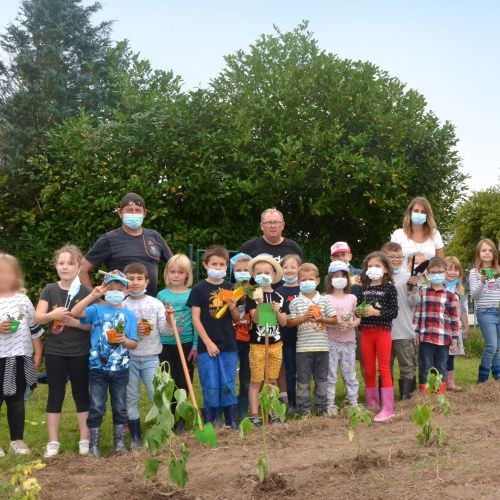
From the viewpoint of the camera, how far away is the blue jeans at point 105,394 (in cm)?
533

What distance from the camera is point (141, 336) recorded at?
223 inches

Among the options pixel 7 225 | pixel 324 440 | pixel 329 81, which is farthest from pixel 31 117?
pixel 324 440

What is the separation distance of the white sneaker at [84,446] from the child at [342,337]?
2.10 meters

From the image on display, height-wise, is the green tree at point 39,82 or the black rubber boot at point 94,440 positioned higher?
the green tree at point 39,82

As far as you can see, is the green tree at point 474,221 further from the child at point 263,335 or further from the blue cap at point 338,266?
the child at point 263,335

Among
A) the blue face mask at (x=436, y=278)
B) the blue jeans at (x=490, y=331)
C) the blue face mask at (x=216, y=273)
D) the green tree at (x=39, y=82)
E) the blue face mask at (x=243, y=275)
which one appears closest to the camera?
the blue face mask at (x=216, y=273)

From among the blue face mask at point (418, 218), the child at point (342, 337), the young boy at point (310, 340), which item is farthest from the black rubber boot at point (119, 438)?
the blue face mask at point (418, 218)

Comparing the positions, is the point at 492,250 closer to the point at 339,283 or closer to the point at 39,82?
the point at 339,283

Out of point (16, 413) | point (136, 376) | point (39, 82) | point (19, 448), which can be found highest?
point (39, 82)

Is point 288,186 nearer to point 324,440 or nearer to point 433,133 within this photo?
point 433,133

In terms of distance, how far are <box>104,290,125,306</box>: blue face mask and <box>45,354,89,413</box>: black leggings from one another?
0.47 m

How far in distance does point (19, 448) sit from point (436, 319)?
383 centimetres

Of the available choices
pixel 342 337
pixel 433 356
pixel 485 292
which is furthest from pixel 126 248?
pixel 485 292

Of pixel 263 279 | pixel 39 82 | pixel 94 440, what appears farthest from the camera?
pixel 39 82
